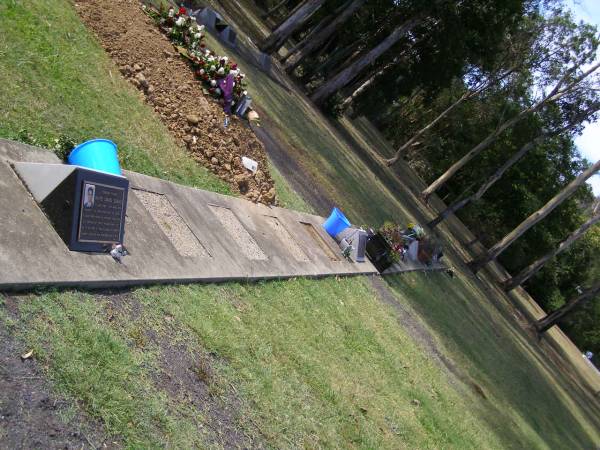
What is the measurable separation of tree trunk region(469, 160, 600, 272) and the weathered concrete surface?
19008 millimetres

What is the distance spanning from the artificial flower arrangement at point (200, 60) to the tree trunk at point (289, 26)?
12.5 metres

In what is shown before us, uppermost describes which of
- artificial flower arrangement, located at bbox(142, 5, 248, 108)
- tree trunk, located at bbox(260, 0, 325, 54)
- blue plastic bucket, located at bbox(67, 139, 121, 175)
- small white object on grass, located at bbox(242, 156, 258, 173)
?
tree trunk, located at bbox(260, 0, 325, 54)

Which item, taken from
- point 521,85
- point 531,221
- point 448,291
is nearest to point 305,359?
point 448,291

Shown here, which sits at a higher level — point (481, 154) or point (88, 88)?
point (481, 154)

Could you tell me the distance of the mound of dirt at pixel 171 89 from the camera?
31.1ft

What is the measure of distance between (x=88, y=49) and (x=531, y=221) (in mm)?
23011

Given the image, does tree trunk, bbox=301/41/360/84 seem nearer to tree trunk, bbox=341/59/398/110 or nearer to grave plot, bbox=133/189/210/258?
tree trunk, bbox=341/59/398/110

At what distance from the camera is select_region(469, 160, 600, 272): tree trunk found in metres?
26.2

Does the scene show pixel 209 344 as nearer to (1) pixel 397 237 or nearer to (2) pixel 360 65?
(1) pixel 397 237

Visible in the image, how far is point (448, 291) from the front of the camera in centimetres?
1934

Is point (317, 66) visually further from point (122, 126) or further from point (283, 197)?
point (122, 126)

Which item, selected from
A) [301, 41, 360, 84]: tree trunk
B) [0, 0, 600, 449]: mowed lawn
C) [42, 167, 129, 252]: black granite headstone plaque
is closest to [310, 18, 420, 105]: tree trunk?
[301, 41, 360, 84]: tree trunk

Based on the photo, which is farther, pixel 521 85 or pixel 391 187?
pixel 521 85

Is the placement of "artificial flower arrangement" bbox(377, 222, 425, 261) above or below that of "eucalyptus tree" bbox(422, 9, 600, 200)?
below
